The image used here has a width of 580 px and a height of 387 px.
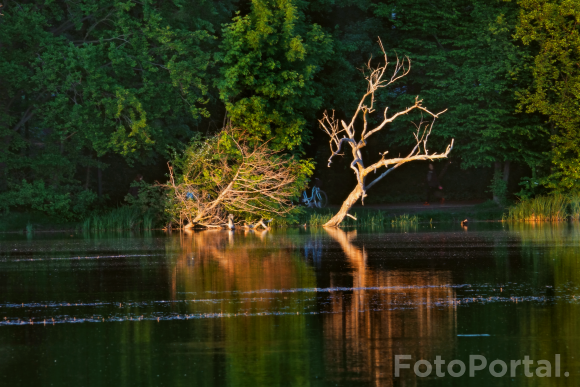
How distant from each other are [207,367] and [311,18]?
100 feet

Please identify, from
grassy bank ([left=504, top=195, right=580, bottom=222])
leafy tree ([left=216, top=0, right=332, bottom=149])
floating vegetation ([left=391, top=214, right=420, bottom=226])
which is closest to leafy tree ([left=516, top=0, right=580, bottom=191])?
grassy bank ([left=504, top=195, right=580, bottom=222])

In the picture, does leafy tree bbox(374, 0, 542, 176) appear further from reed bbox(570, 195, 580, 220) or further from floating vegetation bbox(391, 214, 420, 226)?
→ floating vegetation bbox(391, 214, 420, 226)

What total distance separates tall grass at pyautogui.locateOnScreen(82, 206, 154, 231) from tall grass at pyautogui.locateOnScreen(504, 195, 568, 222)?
46.0ft

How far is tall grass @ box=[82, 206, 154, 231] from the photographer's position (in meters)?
32.5

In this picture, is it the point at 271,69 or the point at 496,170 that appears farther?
the point at 496,170

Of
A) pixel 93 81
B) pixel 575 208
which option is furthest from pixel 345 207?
pixel 93 81

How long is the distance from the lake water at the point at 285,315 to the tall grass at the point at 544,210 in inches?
596

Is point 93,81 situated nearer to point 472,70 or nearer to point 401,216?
point 401,216

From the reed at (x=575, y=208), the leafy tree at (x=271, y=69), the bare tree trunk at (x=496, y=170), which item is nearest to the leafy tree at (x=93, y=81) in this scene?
the leafy tree at (x=271, y=69)

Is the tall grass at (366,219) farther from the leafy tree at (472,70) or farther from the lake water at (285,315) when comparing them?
the lake water at (285,315)

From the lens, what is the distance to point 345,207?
102 feet

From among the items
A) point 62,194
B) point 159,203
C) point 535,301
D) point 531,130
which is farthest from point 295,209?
point 535,301

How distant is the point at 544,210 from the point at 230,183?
515 inches

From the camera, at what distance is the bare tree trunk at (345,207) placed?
99.3 feet
